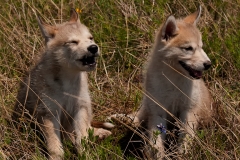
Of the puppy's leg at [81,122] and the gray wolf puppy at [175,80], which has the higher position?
the gray wolf puppy at [175,80]

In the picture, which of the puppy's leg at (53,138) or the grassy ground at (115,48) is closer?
the puppy's leg at (53,138)

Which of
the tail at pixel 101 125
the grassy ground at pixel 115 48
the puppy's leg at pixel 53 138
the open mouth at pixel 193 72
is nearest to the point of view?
the puppy's leg at pixel 53 138

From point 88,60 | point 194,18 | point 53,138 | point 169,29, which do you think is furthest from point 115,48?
point 53,138

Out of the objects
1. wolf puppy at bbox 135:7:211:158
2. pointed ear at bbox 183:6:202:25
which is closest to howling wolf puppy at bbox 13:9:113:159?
wolf puppy at bbox 135:7:211:158

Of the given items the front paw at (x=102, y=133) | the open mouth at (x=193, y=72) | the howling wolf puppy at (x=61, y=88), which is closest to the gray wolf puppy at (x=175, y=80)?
the open mouth at (x=193, y=72)

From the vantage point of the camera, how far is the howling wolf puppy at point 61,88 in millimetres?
5984

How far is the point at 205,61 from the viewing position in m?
5.95

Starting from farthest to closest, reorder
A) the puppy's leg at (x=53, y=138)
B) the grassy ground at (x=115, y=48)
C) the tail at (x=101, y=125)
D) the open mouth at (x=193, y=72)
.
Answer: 1. the tail at (x=101, y=125)
2. the grassy ground at (x=115, y=48)
3. the open mouth at (x=193, y=72)
4. the puppy's leg at (x=53, y=138)

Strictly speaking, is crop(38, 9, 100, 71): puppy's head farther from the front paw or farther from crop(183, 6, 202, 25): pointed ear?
crop(183, 6, 202, 25): pointed ear

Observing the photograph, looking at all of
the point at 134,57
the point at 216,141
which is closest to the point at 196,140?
the point at 216,141

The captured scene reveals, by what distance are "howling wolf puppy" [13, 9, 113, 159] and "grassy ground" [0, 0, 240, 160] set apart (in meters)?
0.19

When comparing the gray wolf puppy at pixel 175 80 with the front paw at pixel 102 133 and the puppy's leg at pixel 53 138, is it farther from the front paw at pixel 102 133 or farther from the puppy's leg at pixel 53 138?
the puppy's leg at pixel 53 138

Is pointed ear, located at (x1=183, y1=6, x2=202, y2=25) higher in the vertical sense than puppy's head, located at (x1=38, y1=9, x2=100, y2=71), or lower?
higher

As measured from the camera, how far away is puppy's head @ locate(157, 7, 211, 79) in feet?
19.7
